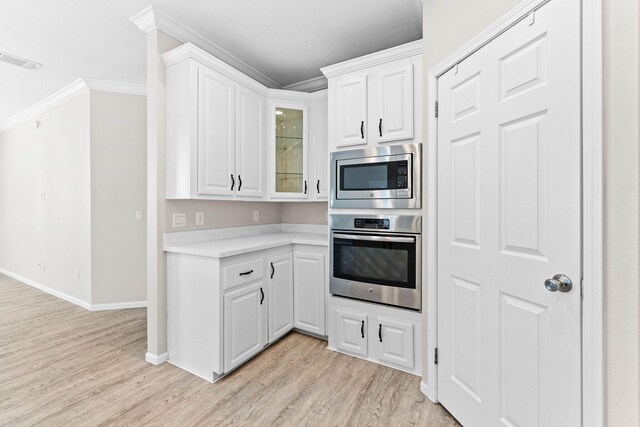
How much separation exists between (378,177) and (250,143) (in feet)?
4.19

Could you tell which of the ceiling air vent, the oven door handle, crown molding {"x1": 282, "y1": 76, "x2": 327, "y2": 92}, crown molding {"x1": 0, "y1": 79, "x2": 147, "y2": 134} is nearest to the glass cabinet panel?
crown molding {"x1": 282, "y1": 76, "x2": 327, "y2": 92}

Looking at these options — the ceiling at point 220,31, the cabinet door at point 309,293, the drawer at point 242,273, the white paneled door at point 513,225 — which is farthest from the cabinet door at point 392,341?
the ceiling at point 220,31

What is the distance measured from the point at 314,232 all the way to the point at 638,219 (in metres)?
2.72

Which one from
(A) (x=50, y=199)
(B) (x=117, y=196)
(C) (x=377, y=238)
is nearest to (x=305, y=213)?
(C) (x=377, y=238)

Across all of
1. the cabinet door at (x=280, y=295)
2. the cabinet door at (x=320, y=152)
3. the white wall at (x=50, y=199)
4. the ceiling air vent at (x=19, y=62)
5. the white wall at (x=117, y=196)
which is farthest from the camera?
the white wall at (x=50, y=199)

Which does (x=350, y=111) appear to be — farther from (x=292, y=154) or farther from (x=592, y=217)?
(x=592, y=217)

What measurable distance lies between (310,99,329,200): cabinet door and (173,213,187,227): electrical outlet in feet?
4.17

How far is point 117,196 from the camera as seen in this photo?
3598mm

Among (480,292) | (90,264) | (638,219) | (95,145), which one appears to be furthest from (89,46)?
(638,219)

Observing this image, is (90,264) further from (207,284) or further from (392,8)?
(392,8)

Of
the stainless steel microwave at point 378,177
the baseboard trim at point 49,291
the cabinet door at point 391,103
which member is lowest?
the baseboard trim at point 49,291

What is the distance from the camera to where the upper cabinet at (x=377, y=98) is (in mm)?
2193

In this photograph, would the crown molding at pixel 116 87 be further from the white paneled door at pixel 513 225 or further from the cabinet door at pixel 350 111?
the white paneled door at pixel 513 225

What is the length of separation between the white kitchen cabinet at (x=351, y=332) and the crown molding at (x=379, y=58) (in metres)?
1.98
